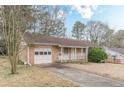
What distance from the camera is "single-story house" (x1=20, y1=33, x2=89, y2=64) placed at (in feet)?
46.1

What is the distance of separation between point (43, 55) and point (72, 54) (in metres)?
3.83

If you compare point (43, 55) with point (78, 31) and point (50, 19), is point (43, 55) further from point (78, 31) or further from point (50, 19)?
point (78, 31)

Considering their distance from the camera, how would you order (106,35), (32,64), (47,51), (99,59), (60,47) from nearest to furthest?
(32,64), (47,51), (60,47), (99,59), (106,35)

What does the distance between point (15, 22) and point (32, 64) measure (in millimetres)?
5108

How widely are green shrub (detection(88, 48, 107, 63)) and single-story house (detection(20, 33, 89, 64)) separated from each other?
622mm

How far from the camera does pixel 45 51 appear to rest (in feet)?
49.0

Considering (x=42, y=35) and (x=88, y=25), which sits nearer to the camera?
(x=42, y=35)

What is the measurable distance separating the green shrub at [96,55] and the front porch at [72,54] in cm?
58

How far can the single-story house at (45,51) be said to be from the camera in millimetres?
14062

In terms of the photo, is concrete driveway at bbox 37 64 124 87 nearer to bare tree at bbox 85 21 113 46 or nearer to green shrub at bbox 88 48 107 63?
green shrub at bbox 88 48 107 63

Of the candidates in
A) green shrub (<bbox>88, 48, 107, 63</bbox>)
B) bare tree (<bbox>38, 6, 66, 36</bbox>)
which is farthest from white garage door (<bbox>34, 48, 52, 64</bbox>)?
green shrub (<bbox>88, 48, 107, 63</bbox>)
